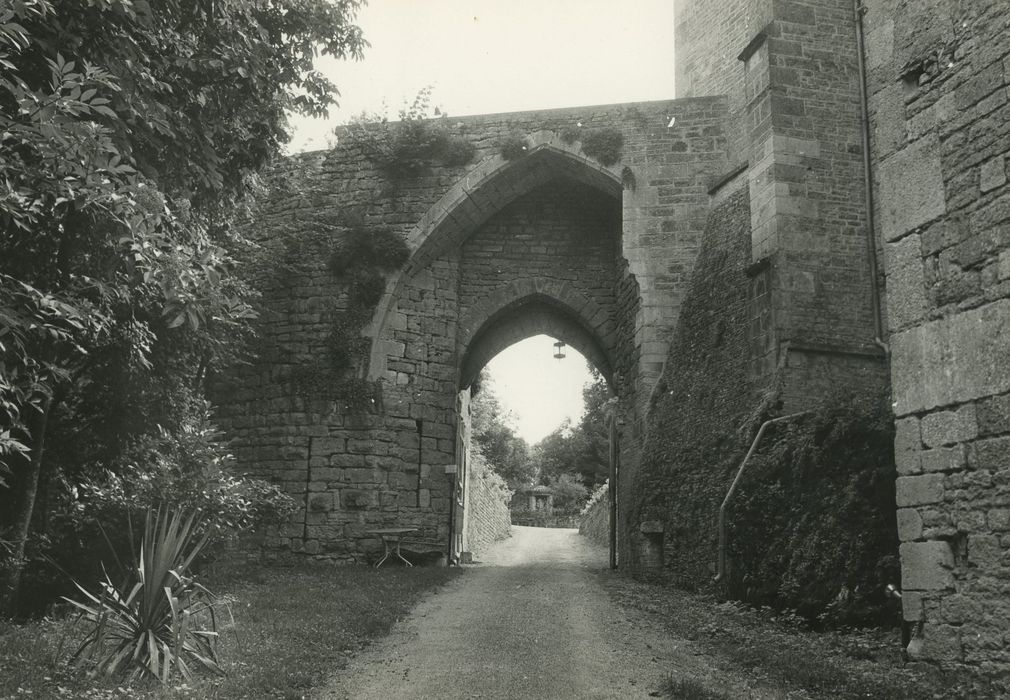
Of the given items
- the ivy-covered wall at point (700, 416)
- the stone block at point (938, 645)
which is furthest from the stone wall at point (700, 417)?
the stone block at point (938, 645)

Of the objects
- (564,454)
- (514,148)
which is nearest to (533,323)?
(514,148)

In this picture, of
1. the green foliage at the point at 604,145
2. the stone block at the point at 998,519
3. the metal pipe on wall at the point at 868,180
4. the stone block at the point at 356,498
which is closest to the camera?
the stone block at the point at 998,519

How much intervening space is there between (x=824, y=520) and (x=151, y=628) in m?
5.14

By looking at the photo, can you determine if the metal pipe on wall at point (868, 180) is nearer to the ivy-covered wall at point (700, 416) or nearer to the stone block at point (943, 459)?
the ivy-covered wall at point (700, 416)

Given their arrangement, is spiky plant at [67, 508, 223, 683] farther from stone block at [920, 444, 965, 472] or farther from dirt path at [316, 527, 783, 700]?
stone block at [920, 444, 965, 472]

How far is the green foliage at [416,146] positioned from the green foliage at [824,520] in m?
7.42

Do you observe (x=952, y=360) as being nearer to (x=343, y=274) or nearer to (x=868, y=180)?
(x=868, y=180)

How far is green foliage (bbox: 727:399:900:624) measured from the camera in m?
7.01

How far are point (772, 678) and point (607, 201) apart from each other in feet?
33.5

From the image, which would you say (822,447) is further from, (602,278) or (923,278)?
(602,278)

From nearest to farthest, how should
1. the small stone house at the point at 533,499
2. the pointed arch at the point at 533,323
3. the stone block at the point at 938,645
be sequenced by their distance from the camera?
1. the stone block at the point at 938,645
2. the pointed arch at the point at 533,323
3. the small stone house at the point at 533,499

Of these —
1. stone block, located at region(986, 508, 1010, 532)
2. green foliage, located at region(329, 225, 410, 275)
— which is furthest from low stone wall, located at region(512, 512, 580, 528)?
stone block, located at region(986, 508, 1010, 532)

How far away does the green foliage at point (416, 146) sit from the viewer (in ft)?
45.6

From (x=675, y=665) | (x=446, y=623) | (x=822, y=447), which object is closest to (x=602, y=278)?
(x=822, y=447)
